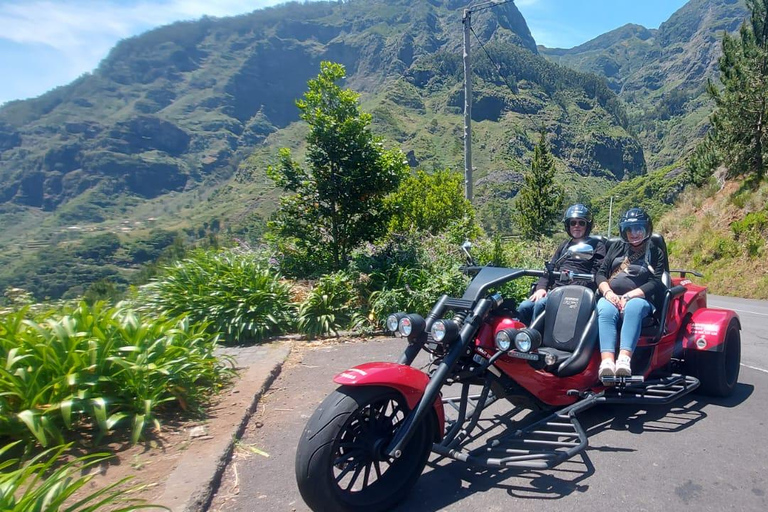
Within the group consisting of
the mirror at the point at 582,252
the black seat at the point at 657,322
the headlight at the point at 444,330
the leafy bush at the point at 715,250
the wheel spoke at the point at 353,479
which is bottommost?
the leafy bush at the point at 715,250

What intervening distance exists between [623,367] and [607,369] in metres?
0.11

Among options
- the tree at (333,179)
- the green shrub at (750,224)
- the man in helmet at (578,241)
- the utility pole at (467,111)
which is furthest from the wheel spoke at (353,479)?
the green shrub at (750,224)

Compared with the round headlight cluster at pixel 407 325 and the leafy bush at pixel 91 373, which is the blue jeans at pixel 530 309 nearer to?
the round headlight cluster at pixel 407 325

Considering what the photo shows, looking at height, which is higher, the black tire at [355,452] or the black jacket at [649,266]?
the black jacket at [649,266]

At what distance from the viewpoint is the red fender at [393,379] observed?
2949 millimetres

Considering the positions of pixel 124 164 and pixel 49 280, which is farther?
pixel 124 164

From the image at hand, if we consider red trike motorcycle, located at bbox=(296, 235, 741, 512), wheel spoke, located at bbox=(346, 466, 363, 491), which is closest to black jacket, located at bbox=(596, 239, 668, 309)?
red trike motorcycle, located at bbox=(296, 235, 741, 512)

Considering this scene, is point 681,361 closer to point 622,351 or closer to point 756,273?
point 622,351

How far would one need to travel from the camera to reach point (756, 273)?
58.6ft

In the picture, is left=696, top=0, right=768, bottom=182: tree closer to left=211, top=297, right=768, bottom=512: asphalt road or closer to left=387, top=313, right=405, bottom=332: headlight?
left=211, top=297, right=768, bottom=512: asphalt road

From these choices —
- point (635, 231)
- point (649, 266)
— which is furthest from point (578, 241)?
point (649, 266)

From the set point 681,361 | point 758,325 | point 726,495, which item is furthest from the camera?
point 758,325

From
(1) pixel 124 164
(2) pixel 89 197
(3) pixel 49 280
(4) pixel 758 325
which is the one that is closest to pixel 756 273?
(4) pixel 758 325

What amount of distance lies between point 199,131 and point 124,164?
3406 cm
